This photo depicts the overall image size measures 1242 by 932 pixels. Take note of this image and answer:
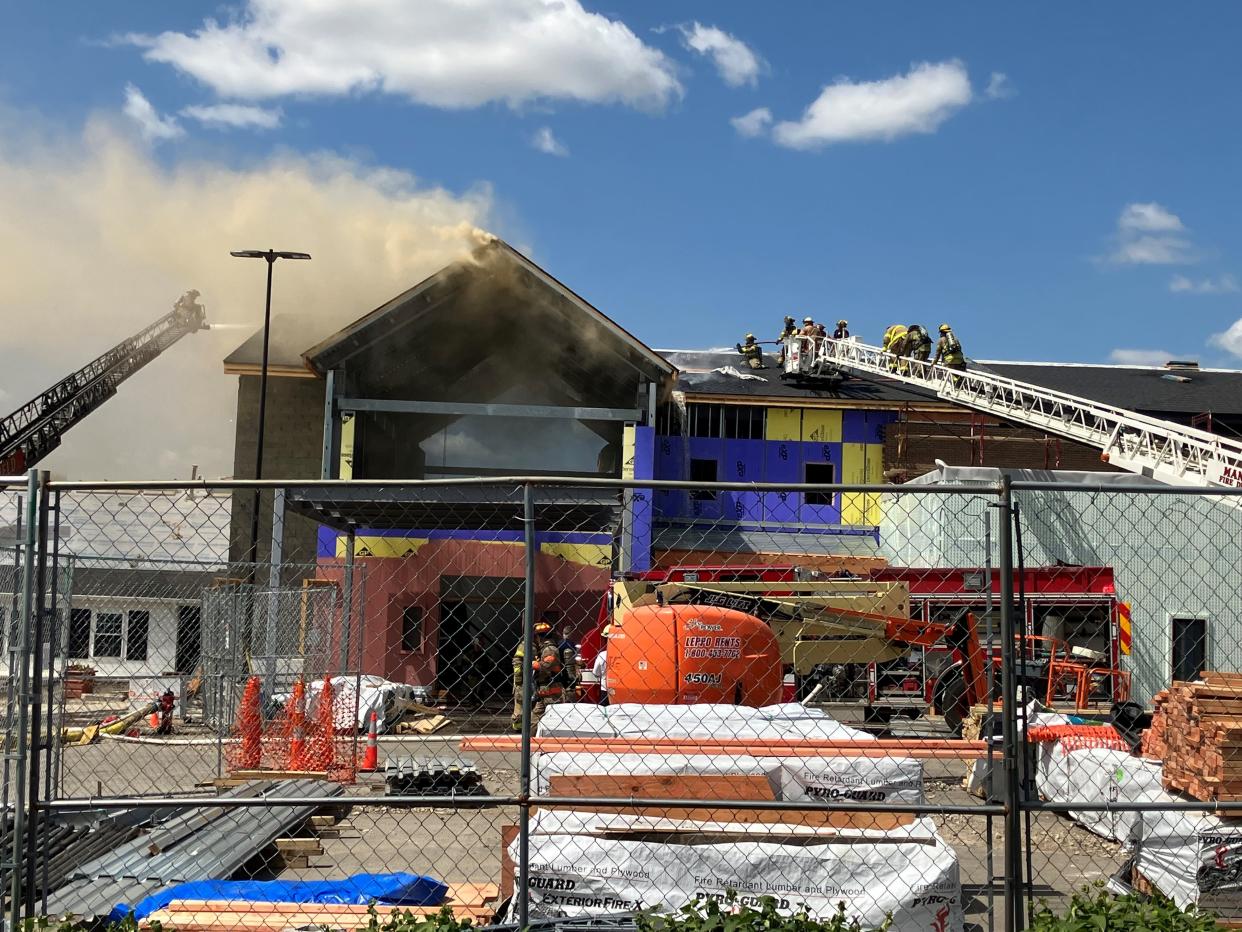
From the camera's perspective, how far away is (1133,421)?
91.3 feet

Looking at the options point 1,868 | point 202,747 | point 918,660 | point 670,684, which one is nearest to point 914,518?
point 918,660

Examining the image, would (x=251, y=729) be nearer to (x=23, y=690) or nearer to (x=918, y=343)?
(x=23, y=690)

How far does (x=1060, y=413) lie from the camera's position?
1252 inches

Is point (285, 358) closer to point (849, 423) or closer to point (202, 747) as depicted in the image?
point (849, 423)

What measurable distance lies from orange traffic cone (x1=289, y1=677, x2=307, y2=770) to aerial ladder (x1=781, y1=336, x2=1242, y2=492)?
12327 mm

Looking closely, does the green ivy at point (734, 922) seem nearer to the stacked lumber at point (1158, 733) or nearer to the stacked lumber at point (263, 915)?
the stacked lumber at point (263, 915)

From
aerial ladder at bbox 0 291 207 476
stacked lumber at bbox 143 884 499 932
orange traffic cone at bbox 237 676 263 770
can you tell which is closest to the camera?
stacked lumber at bbox 143 884 499 932

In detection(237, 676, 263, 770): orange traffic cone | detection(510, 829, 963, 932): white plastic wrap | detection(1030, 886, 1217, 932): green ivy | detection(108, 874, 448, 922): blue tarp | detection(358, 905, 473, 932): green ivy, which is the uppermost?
detection(1030, 886, 1217, 932): green ivy

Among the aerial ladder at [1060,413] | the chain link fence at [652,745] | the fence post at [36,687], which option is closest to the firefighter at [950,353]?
the aerial ladder at [1060,413]

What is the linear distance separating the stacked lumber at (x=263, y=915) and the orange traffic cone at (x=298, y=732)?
7810mm

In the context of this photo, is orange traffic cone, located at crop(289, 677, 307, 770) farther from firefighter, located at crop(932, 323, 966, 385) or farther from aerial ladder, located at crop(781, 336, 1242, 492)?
firefighter, located at crop(932, 323, 966, 385)

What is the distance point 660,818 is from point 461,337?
96.0 feet

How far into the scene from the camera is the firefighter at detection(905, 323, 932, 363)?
39375mm

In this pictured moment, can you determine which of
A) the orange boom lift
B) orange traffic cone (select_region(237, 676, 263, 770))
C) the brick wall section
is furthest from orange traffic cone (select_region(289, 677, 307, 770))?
the brick wall section
